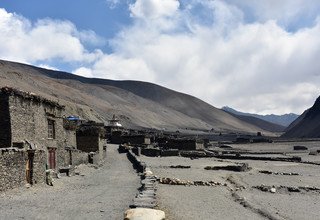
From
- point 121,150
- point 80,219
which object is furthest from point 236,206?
point 121,150

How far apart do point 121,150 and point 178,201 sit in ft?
116

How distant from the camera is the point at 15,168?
19922 millimetres

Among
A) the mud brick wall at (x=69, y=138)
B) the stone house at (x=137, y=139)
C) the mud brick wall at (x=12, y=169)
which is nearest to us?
the mud brick wall at (x=12, y=169)

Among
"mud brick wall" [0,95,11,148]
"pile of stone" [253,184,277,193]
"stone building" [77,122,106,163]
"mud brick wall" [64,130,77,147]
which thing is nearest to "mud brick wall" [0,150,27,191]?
"mud brick wall" [0,95,11,148]

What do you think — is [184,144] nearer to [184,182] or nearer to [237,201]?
[184,182]

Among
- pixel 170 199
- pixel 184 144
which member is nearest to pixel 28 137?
pixel 170 199

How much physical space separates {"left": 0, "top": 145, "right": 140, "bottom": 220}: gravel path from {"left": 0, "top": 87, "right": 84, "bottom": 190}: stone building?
750 millimetres

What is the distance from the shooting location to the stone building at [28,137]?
19922 millimetres

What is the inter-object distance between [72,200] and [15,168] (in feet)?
10.6

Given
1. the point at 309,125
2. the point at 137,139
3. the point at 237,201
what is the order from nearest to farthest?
the point at 237,201 → the point at 137,139 → the point at 309,125

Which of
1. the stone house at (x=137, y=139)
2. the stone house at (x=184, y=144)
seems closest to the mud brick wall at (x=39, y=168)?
the stone house at (x=137, y=139)

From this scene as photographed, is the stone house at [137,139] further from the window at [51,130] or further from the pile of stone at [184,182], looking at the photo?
the pile of stone at [184,182]

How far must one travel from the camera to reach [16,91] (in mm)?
23688

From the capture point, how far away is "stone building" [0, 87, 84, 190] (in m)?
19.9
